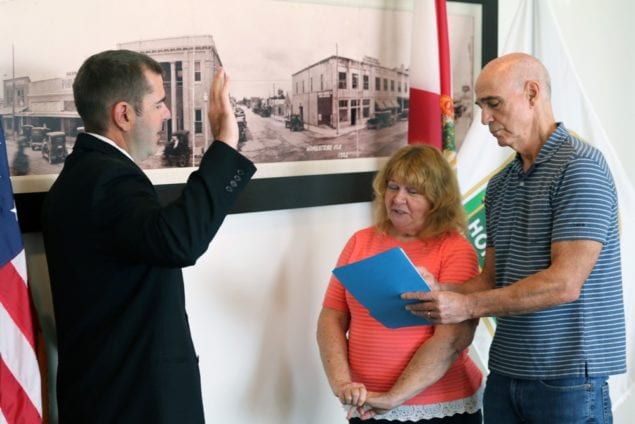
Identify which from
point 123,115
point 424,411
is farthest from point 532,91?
point 123,115

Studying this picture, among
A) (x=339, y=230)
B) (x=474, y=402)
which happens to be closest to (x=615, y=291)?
(x=474, y=402)

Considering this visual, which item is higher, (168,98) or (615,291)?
(168,98)

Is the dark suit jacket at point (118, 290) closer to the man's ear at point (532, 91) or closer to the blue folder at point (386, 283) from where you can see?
the blue folder at point (386, 283)

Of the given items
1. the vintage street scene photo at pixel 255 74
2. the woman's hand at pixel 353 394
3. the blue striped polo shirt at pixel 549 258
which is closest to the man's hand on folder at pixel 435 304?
the blue striped polo shirt at pixel 549 258

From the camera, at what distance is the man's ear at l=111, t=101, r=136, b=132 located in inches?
72.2

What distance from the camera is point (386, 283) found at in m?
2.16

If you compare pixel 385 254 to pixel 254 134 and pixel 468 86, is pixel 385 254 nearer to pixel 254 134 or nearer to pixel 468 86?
pixel 254 134

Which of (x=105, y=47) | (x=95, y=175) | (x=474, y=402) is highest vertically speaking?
(x=105, y=47)

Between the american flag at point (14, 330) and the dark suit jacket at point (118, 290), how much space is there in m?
0.08

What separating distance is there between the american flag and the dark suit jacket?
76 mm

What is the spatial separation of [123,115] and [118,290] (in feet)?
1.22

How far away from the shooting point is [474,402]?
2412mm

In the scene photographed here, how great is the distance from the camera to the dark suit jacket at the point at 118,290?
171 cm

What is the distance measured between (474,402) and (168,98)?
119cm
